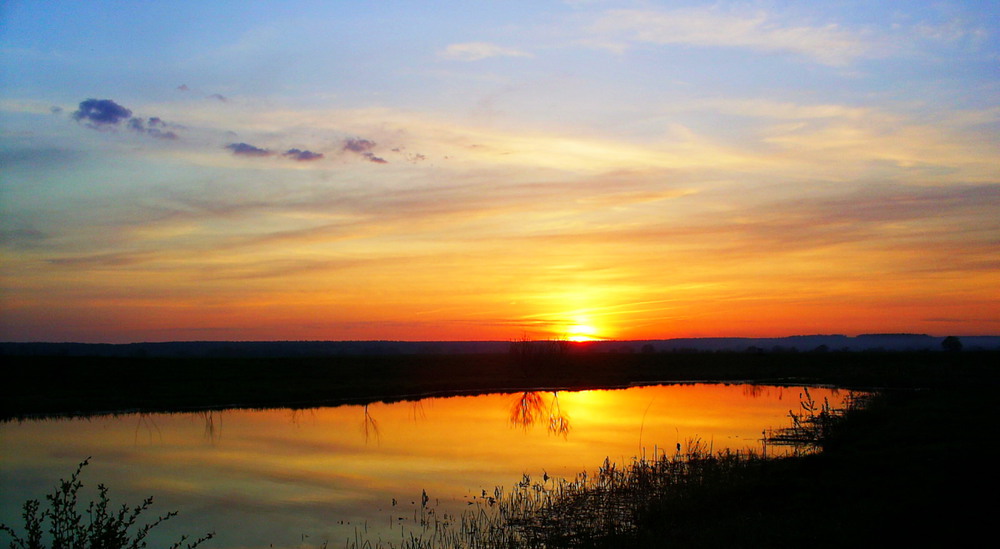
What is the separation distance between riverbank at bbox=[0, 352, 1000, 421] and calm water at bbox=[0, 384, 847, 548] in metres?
4.59

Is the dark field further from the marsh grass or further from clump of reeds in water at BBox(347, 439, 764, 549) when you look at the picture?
clump of reeds in water at BBox(347, 439, 764, 549)

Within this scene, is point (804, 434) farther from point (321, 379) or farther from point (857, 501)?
point (321, 379)

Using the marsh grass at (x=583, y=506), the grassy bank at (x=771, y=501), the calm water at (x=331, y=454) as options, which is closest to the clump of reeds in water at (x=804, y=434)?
the calm water at (x=331, y=454)

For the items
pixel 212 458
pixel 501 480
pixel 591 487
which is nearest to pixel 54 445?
pixel 212 458

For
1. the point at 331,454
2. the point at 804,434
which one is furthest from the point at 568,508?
the point at 804,434

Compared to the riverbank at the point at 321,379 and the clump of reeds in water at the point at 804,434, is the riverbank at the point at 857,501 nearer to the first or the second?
the clump of reeds in water at the point at 804,434

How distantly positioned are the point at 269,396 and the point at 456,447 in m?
18.1

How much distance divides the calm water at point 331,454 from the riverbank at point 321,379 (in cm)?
459

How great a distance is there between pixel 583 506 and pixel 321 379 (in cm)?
3633

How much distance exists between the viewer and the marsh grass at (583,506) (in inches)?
427

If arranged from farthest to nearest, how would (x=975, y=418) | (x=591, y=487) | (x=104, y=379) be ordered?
(x=104, y=379) → (x=975, y=418) → (x=591, y=487)

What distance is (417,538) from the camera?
445 inches

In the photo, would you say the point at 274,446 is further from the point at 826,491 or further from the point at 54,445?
the point at 826,491

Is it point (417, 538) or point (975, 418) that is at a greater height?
point (975, 418)
